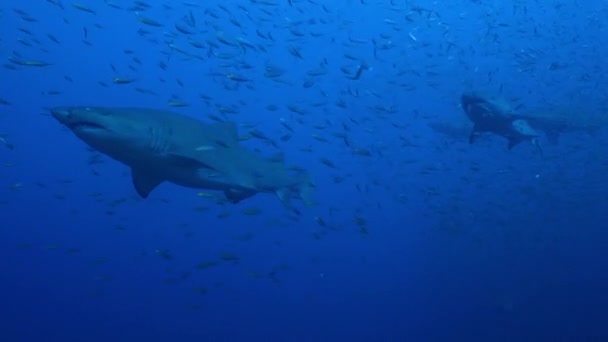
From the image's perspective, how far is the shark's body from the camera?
8438 mm

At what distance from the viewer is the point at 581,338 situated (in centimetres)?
2498

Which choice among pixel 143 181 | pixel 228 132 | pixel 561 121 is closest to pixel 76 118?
pixel 143 181

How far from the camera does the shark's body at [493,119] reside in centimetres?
A: 844

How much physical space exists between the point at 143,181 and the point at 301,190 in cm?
244

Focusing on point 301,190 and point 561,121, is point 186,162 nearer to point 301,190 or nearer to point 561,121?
point 301,190

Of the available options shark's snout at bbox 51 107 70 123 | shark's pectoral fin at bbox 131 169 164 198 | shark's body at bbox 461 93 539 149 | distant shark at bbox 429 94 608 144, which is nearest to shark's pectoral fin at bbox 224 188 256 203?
shark's pectoral fin at bbox 131 169 164 198

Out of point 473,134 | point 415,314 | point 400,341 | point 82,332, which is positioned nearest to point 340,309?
point 415,314

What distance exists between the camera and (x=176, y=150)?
213 inches

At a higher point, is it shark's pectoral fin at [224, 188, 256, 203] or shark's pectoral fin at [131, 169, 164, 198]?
shark's pectoral fin at [224, 188, 256, 203]

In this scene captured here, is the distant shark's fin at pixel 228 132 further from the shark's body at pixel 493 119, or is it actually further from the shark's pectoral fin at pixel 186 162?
the shark's body at pixel 493 119

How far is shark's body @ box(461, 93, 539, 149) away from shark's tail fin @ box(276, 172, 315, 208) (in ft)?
10.0

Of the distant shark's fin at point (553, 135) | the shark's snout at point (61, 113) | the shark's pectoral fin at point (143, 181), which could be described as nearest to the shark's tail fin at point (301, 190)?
the shark's pectoral fin at point (143, 181)

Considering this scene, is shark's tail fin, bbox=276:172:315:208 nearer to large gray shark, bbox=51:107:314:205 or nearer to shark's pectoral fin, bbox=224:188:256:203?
large gray shark, bbox=51:107:314:205

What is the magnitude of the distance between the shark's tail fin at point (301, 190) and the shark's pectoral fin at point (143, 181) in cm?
175
